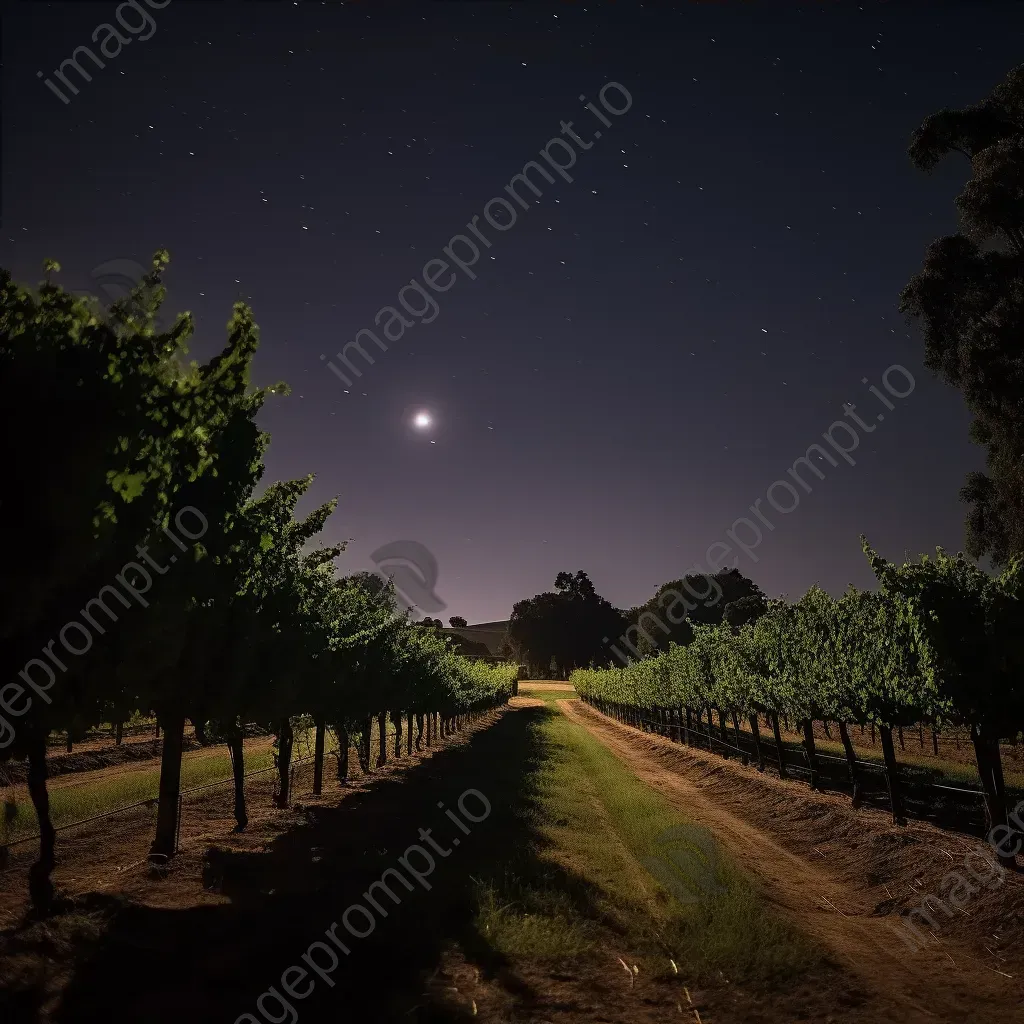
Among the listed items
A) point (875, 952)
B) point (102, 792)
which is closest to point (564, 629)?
point (102, 792)

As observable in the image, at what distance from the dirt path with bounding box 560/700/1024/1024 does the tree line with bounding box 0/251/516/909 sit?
11104mm

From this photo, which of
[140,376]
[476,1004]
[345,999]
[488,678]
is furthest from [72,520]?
[488,678]

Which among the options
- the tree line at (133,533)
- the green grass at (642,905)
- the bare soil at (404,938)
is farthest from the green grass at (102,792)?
the green grass at (642,905)

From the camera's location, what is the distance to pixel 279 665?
1505 centimetres

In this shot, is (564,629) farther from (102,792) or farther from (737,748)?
(102,792)

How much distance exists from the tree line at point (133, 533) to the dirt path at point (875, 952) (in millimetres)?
11104

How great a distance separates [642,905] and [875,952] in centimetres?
370

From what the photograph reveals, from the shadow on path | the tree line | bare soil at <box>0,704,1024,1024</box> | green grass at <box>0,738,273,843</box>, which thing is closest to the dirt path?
bare soil at <box>0,704,1024,1024</box>

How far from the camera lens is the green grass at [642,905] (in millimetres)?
8883

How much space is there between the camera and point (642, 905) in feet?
35.9

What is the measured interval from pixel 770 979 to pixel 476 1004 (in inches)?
165

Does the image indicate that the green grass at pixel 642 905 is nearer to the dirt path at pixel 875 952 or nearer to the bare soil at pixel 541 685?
the dirt path at pixel 875 952

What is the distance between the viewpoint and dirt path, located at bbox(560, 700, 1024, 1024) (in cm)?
790

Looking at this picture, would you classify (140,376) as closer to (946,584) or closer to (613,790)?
(946,584)
